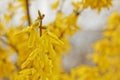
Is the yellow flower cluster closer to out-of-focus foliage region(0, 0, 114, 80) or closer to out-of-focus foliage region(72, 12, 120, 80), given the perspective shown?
out-of-focus foliage region(0, 0, 114, 80)

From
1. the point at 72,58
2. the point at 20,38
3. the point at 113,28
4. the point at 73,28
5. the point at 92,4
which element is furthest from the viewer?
the point at 72,58

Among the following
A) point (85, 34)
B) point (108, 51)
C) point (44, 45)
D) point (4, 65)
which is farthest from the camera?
point (85, 34)

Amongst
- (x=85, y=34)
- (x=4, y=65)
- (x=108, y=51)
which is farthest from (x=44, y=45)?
(x=85, y=34)

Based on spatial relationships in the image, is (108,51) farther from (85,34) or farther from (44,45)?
(85,34)

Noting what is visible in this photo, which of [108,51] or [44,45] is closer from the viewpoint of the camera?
[44,45]

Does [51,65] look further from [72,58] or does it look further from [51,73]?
[72,58]

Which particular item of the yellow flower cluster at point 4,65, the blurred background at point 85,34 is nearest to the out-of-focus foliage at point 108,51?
the yellow flower cluster at point 4,65

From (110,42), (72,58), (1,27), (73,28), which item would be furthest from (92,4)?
(72,58)

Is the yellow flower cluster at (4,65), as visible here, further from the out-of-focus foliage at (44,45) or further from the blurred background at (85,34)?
the blurred background at (85,34)
